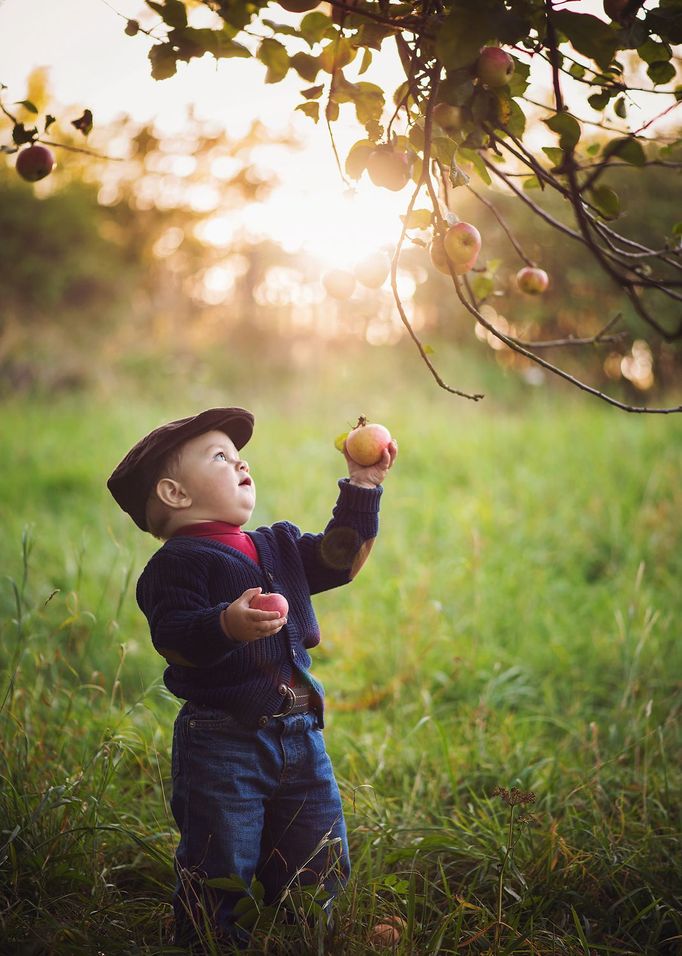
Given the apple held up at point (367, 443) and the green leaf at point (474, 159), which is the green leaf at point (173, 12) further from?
the apple held up at point (367, 443)

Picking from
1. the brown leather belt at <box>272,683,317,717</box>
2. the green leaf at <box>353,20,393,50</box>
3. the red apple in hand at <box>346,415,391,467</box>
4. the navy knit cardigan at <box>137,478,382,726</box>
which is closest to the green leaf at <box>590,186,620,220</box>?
the green leaf at <box>353,20,393,50</box>

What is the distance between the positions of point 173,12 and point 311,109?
0.26 m

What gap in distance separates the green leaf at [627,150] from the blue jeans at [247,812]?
1.13 m

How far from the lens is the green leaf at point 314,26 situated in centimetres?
113

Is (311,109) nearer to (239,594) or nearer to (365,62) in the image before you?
(365,62)

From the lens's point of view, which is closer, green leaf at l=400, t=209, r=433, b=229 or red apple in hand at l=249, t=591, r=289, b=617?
red apple in hand at l=249, t=591, r=289, b=617

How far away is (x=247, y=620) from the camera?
4.22 ft

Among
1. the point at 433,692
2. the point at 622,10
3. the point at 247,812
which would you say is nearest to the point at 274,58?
the point at 622,10

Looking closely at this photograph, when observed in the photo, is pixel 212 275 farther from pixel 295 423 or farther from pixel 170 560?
pixel 170 560

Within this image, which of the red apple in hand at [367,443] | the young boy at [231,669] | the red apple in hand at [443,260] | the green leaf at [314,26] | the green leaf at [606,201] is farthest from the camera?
the red apple in hand at [367,443]

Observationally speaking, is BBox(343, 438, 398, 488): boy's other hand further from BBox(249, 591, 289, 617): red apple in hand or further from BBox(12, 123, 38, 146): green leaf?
BBox(12, 123, 38, 146): green leaf

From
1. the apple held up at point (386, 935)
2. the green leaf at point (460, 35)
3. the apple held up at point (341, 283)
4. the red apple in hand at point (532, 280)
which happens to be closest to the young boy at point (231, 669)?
the apple held up at point (386, 935)

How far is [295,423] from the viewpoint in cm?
661

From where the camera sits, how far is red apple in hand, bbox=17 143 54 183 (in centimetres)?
157
